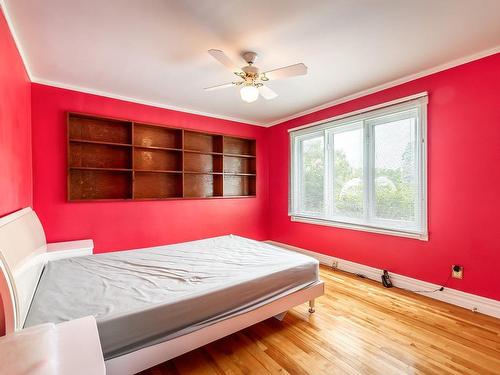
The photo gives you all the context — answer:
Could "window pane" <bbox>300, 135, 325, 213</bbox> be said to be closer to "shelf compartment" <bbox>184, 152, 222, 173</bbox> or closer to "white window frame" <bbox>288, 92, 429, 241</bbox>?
"white window frame" <bbox>288, 92, 429, 241</bbox>

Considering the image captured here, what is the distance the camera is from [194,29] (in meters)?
1.89

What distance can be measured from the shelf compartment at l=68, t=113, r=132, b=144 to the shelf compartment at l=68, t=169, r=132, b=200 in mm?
438

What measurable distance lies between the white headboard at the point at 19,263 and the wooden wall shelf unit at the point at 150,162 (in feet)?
3.41

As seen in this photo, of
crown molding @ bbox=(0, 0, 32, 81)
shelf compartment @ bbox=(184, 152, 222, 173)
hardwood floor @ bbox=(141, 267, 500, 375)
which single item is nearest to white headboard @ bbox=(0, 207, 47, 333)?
hardwood floor @ bbox=(141, 267, 500, 375)

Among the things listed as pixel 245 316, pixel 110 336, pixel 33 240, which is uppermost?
pixel 33 240

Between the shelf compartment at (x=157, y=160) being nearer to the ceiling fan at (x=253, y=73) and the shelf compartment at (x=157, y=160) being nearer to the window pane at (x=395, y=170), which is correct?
the ceiling fan at (x=253, y=73)

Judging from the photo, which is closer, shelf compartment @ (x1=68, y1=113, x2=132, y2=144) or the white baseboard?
the white baseboard

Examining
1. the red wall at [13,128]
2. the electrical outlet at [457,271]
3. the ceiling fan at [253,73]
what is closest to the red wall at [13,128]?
the red wall at [13,128]

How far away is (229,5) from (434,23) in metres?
1.54

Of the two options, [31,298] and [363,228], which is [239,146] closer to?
[363,228]

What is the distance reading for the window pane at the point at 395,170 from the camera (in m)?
2.81

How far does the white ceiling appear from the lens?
66.0 inches

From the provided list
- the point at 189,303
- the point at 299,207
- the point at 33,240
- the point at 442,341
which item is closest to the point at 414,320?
the point at 442,341

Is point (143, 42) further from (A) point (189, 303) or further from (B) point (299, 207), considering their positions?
(B) point (299, 207)
